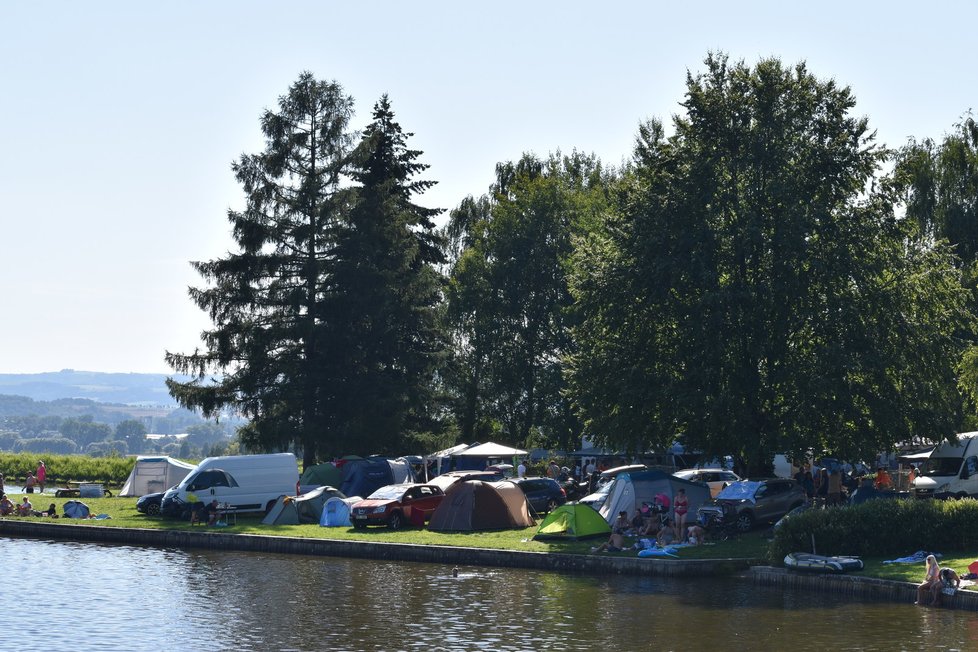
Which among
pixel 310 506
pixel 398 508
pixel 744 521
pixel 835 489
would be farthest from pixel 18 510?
pixel 835 489

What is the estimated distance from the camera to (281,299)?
199 ft

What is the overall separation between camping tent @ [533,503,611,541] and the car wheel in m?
3.90

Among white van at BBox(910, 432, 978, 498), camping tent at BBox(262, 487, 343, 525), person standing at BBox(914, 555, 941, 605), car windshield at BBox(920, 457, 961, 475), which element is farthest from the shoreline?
car windshield at BBox(920, 457, 961, 475)

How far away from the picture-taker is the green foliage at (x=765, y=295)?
38656mm

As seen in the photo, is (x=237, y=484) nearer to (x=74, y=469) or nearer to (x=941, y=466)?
(x=941, y=466)

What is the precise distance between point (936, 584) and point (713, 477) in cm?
1945

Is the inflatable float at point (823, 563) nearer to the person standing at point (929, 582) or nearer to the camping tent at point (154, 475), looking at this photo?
the person standing at point (929, 582)

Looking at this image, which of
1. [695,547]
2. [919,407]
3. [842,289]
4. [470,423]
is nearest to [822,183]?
[842,289]

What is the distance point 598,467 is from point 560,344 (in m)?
16.5

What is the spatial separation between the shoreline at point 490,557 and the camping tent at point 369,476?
9415 mm

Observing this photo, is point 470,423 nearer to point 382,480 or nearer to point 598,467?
point 598,467

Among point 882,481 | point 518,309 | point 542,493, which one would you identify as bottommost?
point 542,493

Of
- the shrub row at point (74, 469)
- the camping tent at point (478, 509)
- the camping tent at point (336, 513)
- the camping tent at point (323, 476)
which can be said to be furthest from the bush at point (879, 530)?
the shrub row at point (74, 469)

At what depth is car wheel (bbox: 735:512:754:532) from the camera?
1414 inches
